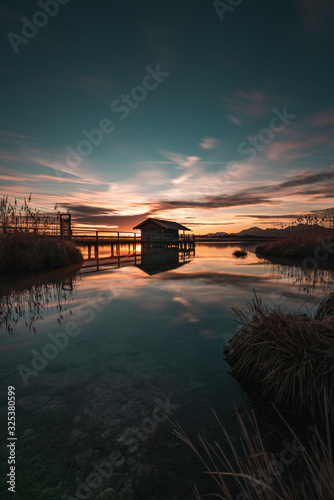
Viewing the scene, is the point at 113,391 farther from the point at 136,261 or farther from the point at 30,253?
the point at 136,261

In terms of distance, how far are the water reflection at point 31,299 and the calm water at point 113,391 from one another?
4cm

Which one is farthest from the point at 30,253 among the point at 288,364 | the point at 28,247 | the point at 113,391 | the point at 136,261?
the point at 288,364

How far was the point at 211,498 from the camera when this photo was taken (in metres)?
1.61

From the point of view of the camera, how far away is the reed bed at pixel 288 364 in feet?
7.72

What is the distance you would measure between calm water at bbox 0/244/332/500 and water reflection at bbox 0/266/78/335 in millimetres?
38

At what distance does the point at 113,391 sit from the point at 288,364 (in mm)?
1757

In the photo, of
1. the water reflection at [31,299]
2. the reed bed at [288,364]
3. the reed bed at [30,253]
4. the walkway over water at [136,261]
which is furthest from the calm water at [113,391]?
the walkway over water at [136,261]

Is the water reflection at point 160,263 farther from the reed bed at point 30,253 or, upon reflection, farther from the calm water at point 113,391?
the calm water at point 113,391

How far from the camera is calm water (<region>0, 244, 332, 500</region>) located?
5.77ft

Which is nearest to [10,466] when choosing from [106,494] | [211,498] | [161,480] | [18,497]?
[18,497]

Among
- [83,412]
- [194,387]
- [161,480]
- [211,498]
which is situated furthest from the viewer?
[194,387]

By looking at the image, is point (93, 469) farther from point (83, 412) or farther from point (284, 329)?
point (284, 329)

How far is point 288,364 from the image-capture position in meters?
2.64

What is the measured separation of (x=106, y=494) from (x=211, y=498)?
637 mm
